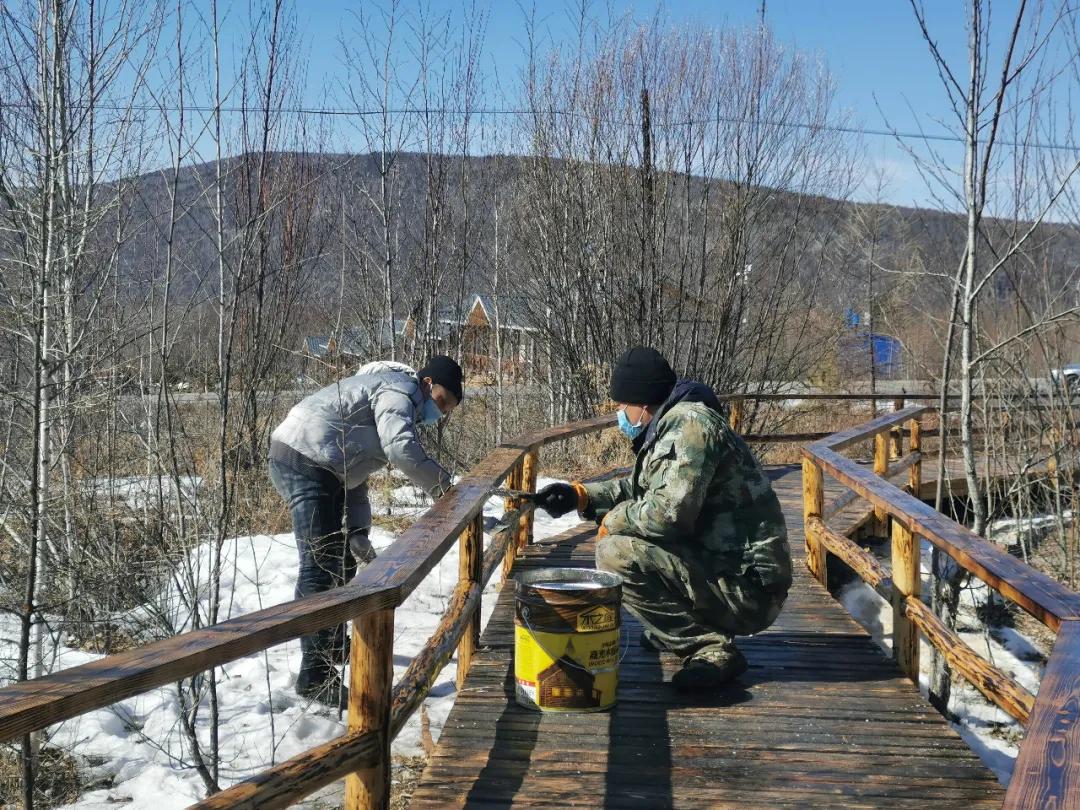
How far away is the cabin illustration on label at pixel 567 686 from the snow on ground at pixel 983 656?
387 cm

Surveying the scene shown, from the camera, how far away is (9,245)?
23.7ft

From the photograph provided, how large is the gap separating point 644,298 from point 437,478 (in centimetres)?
898

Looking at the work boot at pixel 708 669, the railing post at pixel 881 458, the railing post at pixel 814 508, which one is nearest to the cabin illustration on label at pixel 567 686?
the work boot at pixel 708 669

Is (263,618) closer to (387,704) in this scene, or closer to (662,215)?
(387,704)

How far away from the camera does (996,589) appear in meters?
2.99

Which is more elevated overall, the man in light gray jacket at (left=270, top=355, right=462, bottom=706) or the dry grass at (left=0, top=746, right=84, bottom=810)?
the man in light gray jacket at (left=270, top=355, right=462, bottom=706)

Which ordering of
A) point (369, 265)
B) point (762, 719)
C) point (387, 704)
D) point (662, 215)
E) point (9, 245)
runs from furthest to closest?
1. point (662, 215)
2. point (369, 265)
3. point (9, 245)
4. point (762, 719)
5. point (387, 704)

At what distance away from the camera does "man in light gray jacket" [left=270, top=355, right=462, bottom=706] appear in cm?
537

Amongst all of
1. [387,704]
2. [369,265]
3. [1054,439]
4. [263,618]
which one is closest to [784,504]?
[1054,439]

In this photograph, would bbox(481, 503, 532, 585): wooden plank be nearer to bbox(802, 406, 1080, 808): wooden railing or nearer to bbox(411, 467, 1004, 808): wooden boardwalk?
bbox(411, 467, 1004, 808): wooden boardwalk

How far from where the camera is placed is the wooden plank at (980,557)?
8.78ft

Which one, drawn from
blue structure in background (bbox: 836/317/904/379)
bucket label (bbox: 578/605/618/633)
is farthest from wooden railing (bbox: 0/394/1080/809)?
blue structure in background (bbox: 836/317/904/379)

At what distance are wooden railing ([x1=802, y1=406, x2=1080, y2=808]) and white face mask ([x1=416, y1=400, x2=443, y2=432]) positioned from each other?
2084 millimetres

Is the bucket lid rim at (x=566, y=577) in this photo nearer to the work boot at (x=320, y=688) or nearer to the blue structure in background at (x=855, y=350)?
the work boot at (x=320, y=688)
